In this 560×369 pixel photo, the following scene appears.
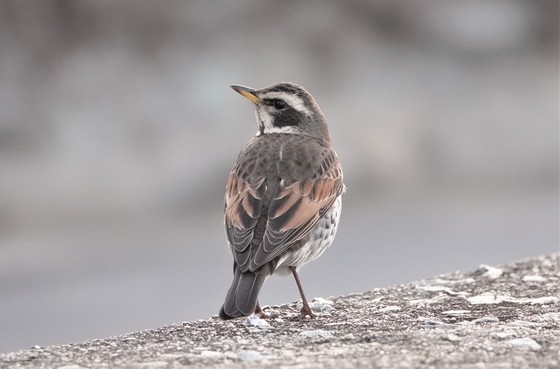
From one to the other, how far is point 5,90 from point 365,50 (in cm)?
666

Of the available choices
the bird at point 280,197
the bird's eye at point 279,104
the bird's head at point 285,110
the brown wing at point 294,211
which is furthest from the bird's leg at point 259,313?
the bird's eye at point 279,104

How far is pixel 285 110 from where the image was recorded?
35.0ft

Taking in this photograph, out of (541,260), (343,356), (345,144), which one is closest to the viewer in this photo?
(343,356)

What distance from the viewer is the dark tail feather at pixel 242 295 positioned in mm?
8547

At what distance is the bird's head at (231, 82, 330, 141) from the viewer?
1061cm

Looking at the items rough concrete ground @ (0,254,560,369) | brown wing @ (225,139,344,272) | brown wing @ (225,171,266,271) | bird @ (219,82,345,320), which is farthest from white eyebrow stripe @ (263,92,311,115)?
rough concrete ground @ (0,254,560,369)

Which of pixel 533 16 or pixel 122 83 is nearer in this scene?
pixel 122 83

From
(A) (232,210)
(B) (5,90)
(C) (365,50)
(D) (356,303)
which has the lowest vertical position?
(D) (356,303)

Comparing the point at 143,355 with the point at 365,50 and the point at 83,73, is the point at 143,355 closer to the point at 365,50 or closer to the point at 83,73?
the point at 83,73

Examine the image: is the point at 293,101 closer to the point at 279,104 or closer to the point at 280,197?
the point at 279,104

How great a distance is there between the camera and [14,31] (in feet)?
68.5

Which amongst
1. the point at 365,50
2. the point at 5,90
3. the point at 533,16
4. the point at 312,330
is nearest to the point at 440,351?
the point at 312,330

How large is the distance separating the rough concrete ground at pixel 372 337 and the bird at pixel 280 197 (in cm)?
33

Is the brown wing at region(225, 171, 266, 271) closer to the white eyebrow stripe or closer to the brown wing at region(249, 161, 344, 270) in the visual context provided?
the brown wing at region(249, 161, 344, 270)
